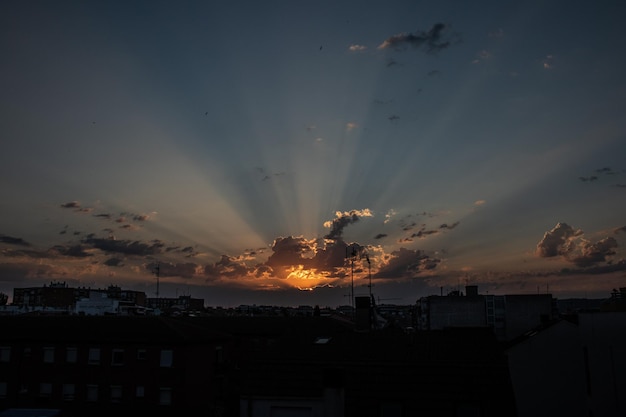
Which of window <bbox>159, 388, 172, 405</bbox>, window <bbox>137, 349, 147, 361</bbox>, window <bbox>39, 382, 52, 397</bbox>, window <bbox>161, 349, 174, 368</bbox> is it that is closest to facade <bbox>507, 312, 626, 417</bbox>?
window <bbox>161, 349, 174, 368</bbox>

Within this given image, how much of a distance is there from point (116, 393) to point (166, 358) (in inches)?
232

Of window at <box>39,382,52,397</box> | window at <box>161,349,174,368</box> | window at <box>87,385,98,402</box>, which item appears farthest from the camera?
window at <box>39,382,52,397</box>

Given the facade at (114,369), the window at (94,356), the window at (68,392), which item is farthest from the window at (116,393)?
the window at (68,392)

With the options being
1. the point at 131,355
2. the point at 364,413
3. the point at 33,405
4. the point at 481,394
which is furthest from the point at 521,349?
the point at 33,405

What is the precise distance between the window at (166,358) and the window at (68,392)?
9.71 meters

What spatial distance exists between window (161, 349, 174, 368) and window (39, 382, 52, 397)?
12.4m

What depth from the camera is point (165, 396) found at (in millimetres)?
48688

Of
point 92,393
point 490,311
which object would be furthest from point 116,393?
point 490,311

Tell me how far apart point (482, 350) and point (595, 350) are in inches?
372

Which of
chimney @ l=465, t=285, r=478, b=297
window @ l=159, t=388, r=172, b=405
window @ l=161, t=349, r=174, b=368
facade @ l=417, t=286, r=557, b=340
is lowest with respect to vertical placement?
window @ l=159, t=388, r=172, b=405

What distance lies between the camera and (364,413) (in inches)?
1065

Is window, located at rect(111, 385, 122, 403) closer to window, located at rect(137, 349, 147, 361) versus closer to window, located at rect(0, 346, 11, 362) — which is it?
window, located at rect(137, 349, 147, 361)

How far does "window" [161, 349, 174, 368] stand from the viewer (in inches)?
1939

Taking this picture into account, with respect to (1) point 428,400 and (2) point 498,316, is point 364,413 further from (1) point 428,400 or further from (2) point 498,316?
→ (2) point 498,316
